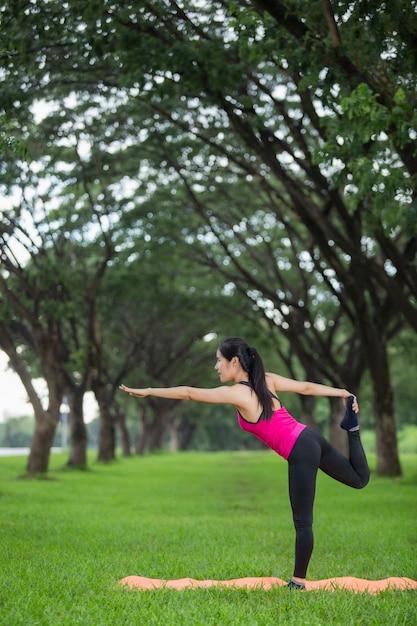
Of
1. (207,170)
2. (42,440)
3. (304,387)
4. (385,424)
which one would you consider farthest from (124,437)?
(304,387)

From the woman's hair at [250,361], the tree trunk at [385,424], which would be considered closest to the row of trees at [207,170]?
the tree trunk at [385,424]

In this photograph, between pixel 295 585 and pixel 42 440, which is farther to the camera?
pixel 42 440

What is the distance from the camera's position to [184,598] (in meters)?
5.91

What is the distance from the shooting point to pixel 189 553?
8516 millimetres

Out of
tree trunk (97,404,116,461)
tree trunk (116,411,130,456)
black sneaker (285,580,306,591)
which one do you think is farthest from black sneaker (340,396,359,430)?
tree trunk (116,411,130,456)

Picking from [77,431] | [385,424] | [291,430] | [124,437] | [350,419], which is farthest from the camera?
[124,437]

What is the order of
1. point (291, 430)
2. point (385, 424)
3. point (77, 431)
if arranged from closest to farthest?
point (291, 430), point (385, 424), point (77, 431)

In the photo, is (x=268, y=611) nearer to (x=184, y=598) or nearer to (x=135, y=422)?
(x=184, y=598)

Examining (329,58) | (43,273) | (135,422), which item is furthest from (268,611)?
(135,422)

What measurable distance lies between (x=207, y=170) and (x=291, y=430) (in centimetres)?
1421

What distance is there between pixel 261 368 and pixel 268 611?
1.82m

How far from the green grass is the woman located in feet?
1.93

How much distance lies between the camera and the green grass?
540cm

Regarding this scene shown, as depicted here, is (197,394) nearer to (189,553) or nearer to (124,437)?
(189,553)
